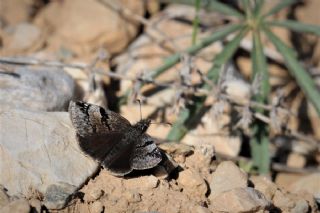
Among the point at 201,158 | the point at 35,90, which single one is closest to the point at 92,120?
the point at 35,90

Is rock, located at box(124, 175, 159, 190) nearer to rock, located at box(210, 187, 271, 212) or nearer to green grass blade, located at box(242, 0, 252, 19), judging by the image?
rock, located at box(210, 187, 271, 212)

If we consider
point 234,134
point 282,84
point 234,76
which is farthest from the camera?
point 282,84

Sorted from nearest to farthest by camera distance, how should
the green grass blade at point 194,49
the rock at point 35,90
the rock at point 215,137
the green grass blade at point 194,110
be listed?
the rock at point 35,90, the green grass blade at point 194,110, the green grass blade at point 194,49, the rock at point 215,137

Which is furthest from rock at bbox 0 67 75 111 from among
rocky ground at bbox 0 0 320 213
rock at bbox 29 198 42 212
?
rock at bbox 29 198 42 212

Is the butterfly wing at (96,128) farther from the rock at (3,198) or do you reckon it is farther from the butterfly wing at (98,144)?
→ the rock at (3,198)

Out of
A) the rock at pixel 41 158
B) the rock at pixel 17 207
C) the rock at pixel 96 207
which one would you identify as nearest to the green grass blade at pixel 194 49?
the rock at pixel 41 158

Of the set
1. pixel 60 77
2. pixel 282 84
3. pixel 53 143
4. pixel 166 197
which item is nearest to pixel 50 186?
pixel 53 143

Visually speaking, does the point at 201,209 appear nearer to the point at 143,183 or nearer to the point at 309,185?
the point at 143,183

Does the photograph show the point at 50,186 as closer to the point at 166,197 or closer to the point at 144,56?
the point at 166,197

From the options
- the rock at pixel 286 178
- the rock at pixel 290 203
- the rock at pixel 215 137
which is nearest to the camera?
the rock at pixel 290 203
